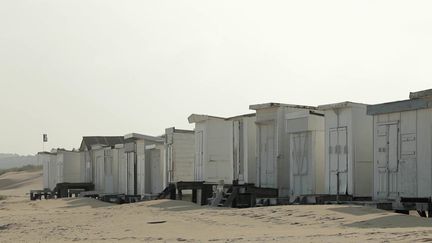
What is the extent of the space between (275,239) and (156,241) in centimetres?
280

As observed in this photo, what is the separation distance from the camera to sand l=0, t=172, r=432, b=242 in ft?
44.9

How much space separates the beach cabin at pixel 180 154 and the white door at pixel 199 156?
1.67 metres

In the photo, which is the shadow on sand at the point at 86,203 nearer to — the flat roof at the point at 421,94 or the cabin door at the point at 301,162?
the cabin door at the point at 301,162

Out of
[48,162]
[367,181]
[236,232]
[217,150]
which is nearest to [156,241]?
[236,232]

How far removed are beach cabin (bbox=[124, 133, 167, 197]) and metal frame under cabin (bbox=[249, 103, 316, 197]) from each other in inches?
286

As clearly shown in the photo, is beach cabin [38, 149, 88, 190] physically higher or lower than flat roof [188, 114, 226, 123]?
lower

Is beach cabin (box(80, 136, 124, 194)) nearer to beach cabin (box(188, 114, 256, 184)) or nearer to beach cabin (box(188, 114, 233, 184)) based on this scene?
beach cabin (box(188, 114, 256, 184))

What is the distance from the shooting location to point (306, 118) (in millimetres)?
23391

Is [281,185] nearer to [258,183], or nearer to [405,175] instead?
[258,183]

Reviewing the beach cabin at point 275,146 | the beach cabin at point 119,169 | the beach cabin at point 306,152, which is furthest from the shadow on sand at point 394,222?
the beach cabin at point 119,169

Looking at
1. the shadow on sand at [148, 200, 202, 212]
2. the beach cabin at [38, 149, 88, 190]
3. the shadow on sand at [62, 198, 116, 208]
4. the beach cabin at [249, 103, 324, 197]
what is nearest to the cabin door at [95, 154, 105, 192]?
the beach cabin at [38, 149, 88, 190]

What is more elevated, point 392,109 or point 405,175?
point 392,109

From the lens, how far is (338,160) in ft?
71.8

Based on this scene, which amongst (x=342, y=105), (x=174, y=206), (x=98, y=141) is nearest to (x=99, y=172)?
(x=98, y=141)
